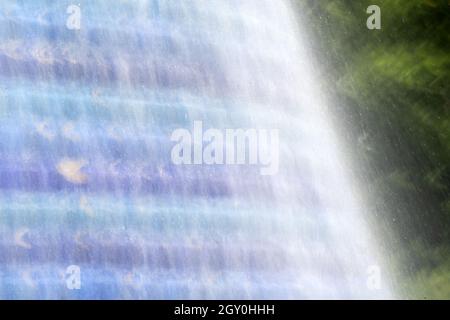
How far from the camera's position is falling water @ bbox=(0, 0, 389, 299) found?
3.28 metres

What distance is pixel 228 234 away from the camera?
10.8 feet

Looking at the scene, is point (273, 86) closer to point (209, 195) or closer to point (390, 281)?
point (209, 195)

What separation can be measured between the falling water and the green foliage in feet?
0.36

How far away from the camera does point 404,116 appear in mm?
3371

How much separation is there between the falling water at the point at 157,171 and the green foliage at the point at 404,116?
108mm

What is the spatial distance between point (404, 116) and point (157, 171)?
0.95 m

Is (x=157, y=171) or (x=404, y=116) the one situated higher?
(x=404, y=116)

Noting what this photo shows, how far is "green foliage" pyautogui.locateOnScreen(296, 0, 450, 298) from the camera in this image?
10.9 feet

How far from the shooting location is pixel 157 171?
10.9 ft

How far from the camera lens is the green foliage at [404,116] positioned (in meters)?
3.33

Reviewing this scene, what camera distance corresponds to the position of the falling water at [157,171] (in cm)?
328

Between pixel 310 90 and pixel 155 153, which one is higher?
pixel 310 90
